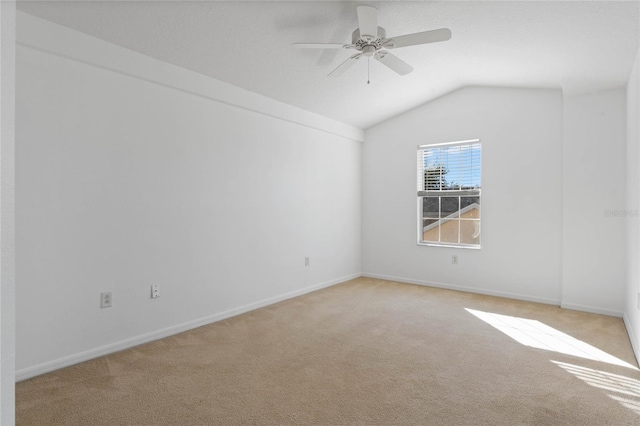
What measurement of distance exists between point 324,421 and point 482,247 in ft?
12.1

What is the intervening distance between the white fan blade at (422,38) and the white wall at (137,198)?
1.86m

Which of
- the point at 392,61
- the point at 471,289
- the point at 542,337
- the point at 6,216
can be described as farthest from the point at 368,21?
the point at 471,289

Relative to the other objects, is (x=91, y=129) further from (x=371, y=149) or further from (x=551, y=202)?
(x=551, y=202)

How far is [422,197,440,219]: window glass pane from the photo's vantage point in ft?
17.6

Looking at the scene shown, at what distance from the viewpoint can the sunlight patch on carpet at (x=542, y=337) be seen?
2916 mm

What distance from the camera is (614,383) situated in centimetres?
245

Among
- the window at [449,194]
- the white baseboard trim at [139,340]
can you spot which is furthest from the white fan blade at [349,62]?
the white baseboard trim at [139,340]

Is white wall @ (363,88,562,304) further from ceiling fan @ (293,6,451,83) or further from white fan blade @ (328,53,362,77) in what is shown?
white fan blade @ (328,53,362,77)

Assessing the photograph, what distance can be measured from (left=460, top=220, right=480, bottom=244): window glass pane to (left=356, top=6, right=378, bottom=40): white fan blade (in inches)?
125

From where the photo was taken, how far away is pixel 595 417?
2.06 m

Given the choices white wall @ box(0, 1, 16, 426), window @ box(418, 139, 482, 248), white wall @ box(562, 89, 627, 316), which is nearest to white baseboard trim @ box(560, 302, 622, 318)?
white wall @ box(562, 89, 627, 316)

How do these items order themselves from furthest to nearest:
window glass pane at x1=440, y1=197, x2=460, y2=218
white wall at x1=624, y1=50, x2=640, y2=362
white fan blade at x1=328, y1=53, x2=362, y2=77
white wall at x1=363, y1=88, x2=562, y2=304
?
window glass pane at x1=440, y1=197, x2=460, y2=218 → white wall at x1=363, y1=88, x2=562, y2=304 → white fan blade at x1=328, y1=53, x2=362, y2=77 → white wall at x1=624, y1=50, x2=640, y2=362

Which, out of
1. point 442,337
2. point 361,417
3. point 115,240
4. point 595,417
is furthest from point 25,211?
point 595,417

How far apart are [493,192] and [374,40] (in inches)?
114
